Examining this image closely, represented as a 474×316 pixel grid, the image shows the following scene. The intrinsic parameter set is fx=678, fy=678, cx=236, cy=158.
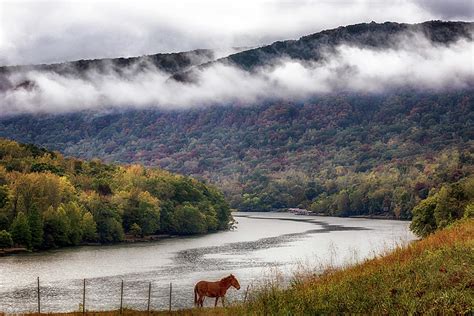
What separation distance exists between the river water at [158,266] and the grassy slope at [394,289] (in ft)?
45.2

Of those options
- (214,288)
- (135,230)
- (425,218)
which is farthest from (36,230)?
(214,288)

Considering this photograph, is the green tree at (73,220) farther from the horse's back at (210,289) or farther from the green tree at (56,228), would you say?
the horse's back at (210,289)

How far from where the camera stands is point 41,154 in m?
194

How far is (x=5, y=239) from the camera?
111562 millimetres

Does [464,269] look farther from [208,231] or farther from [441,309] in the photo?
[208,231]

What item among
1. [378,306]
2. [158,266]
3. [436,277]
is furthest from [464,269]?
[158,266]

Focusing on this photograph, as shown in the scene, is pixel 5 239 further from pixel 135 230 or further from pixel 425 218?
pixel 425 218

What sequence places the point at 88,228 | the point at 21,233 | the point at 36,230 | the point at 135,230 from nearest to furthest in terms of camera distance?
1. the point at 21,233
2. the point at 36,230
3. the point at 88,228
4. the point at 135,230

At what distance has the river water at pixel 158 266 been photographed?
200ft

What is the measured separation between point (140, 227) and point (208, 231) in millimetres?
25906

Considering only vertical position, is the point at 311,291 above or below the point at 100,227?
above

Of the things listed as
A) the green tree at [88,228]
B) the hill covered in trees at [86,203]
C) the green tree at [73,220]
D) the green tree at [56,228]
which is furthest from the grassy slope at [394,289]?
the green tree at [88,228]

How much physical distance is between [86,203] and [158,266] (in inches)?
2335

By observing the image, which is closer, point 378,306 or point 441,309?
point 441,309
